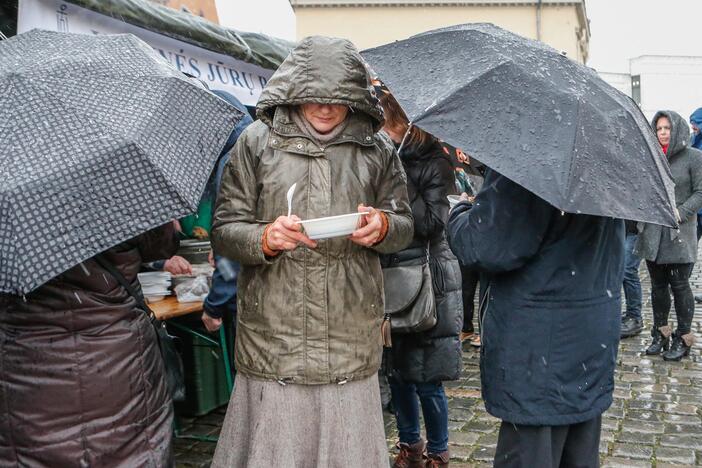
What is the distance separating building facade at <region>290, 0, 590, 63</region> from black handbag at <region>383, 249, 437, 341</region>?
112 ft

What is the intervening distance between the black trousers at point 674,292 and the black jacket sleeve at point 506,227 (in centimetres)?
442

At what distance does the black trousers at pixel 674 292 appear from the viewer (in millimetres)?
6441

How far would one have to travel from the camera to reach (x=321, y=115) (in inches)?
109

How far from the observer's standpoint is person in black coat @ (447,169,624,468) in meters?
2.62

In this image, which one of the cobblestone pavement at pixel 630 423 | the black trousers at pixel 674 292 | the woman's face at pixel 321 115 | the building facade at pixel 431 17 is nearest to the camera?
the woman's face at pixel 321 115

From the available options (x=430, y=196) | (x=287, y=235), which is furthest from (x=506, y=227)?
(x=430, y=196)

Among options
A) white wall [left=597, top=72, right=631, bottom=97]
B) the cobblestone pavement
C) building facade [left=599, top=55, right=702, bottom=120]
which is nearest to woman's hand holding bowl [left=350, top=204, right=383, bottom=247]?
the cobblestone pavement

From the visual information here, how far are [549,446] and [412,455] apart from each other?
4.15 ft

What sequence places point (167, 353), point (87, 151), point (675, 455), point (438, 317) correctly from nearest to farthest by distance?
point (87, 151)
point (167, 353)
point (438, 317)
point (675, 455)

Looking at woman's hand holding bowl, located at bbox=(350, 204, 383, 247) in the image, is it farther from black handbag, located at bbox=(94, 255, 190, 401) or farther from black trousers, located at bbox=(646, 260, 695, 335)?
black trousers, located at bbox=(646, 260, 695, 335)

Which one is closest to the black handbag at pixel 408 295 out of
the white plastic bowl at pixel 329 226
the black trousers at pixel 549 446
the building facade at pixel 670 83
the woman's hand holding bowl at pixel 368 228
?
the black trousers at pixel 549 446

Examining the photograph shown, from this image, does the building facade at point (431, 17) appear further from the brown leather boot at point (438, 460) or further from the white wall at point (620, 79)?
the brown leather boot at point (438, 460)

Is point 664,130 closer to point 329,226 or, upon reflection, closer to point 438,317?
point 438,317

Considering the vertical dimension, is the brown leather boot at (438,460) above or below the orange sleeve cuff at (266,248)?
below
